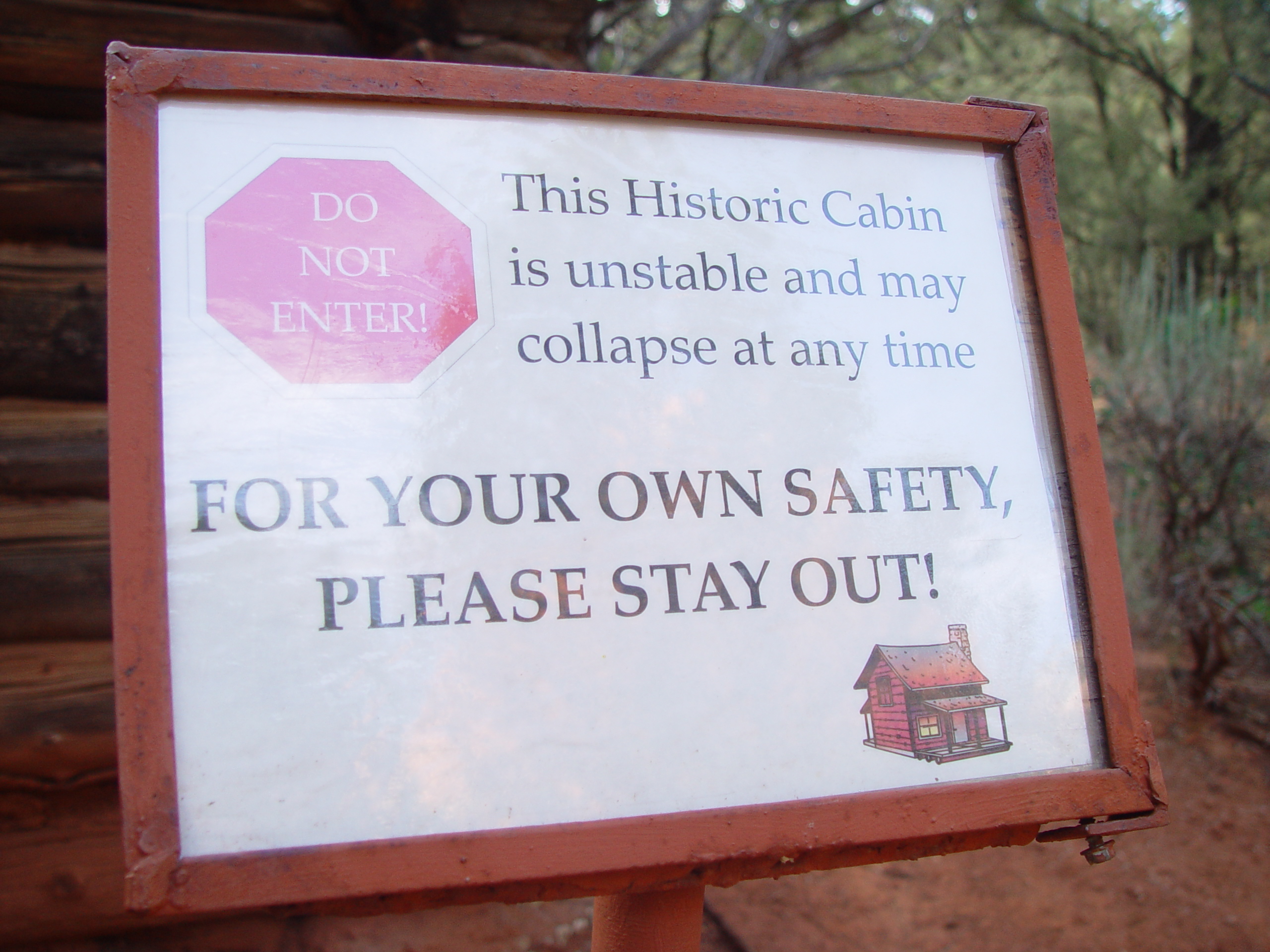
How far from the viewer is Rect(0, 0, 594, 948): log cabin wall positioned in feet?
7.22

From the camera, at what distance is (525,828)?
92cm

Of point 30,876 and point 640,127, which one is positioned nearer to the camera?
point 640,127

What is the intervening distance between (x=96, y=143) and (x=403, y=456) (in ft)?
6.84

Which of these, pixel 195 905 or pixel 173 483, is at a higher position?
pixel 173 483

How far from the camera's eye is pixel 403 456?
3.31ft

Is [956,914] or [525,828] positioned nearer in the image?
[525,828]

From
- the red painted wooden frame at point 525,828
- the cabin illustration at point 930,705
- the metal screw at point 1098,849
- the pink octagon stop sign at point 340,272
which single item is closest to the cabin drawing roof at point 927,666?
the cabin illustration at point 930,705

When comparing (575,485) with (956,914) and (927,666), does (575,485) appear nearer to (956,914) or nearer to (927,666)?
(927,666)

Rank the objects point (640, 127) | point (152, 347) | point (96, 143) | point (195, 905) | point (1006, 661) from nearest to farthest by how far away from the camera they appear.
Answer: point (195, 905)
point (152, 347)
point (1006, 661)
point (640, 127)
point (96, 143)

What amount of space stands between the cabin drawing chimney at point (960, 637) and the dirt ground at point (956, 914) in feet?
6.88

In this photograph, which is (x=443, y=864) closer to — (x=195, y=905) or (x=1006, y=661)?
(x=195, y=905)

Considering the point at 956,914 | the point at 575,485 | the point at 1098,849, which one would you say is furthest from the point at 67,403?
the point at 956,914

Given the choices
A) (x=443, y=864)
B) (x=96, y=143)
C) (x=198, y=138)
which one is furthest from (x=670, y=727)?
(x=96, y=143)

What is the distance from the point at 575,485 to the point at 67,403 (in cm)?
209
